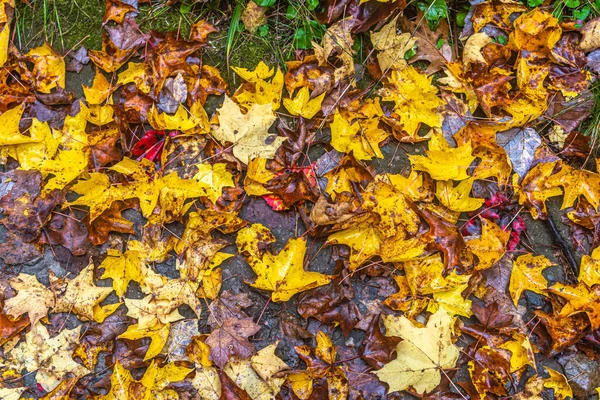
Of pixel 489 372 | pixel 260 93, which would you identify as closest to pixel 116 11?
pixel 260 93

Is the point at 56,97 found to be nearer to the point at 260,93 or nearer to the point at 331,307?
the point at 260,93

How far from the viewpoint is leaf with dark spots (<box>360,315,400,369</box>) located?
7.15 ft

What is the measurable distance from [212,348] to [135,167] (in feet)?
2.70

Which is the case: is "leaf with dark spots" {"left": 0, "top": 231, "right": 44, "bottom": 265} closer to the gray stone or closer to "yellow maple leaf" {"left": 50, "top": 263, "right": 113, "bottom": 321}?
"yellow maple leaf" {"left": 50, "top": 263, "right": 113, "bottom": 321}

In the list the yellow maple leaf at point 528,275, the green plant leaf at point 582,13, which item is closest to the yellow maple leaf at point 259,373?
the yellow maple leaf at point 528,275

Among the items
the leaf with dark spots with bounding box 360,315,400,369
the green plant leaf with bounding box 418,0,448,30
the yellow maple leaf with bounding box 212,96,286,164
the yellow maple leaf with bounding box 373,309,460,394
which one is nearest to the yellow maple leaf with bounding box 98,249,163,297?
the yellow maple leaf with bounding box 212,96,286,164

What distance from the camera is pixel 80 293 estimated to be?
2303 millimetres

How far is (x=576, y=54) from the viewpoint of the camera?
2.45 m

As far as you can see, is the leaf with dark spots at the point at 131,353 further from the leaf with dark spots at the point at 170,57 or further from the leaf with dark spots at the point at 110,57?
the leaf with dark spots at the point at 110,57

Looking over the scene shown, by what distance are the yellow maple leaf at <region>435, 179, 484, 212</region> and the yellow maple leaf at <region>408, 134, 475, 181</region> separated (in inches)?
1.8

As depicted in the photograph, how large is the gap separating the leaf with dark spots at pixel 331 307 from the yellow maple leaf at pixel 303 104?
76cm

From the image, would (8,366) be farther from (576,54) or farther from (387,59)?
(576,54)

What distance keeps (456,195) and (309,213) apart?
625mm

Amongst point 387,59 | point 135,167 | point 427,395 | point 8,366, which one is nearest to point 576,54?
point 387,59
